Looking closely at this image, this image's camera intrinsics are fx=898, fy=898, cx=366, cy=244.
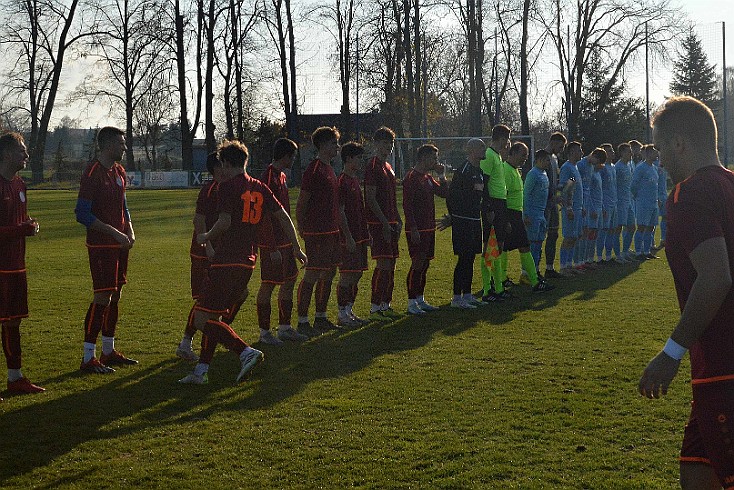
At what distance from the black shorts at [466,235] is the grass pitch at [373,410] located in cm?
79

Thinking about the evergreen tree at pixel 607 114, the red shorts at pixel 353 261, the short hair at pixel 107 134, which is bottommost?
the red shorts at pixel 353 261

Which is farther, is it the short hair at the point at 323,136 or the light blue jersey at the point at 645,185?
the light blue jersey at the point at 645,185

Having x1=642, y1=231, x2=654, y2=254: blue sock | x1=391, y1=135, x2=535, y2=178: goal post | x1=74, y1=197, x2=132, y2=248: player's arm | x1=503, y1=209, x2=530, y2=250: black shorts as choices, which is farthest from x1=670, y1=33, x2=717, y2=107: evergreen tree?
x1=74, y1=197, x2=132, y2=248: player's arm

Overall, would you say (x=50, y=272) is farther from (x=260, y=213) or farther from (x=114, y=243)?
(x=260, y=213)

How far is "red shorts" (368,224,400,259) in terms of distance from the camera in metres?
10.8

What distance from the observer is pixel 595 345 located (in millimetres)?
8828

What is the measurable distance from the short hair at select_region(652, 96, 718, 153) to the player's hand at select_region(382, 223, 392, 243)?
7.03m

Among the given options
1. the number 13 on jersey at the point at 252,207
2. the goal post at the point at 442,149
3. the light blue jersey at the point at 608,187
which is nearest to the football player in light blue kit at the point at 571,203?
the light blue jersey at the point at 608,187

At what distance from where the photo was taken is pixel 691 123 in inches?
136

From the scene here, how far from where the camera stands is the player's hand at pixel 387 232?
10.5 m

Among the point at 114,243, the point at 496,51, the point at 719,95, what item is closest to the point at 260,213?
the point at 114,243

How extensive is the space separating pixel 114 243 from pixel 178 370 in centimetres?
127

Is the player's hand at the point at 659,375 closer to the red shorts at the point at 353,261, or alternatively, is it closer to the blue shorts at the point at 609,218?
the red shorts at the point at 353,261

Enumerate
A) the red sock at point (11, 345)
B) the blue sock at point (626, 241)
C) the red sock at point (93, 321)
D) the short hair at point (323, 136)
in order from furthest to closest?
the blue sock at point (626, 241) → the short hair at point (323, 136) → the red sock at point (93, 321) → the red sock at point (11, 345)
